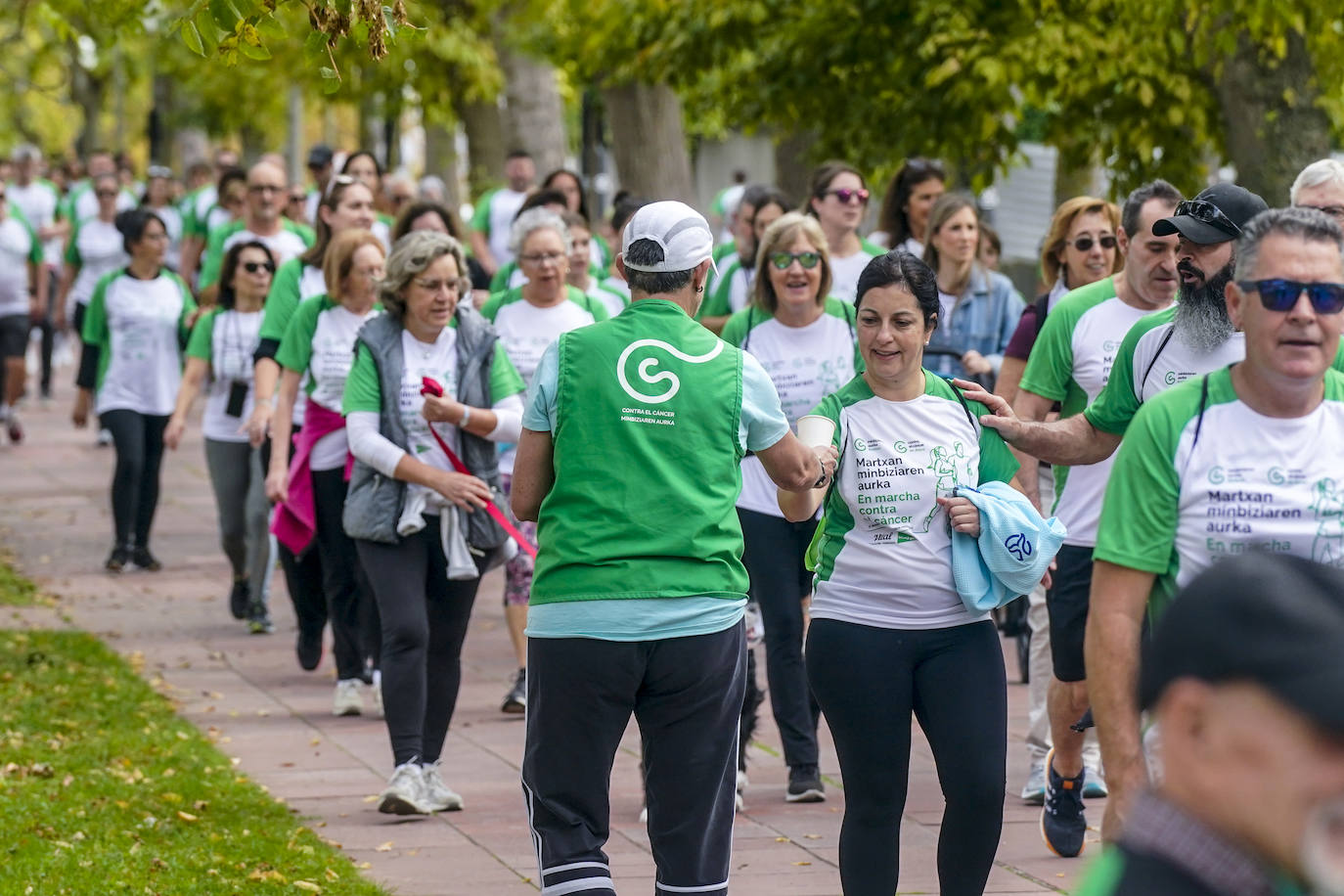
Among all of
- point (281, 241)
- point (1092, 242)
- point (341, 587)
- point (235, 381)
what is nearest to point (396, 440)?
point (341, 587)

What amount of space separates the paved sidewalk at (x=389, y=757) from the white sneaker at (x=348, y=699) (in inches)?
2.7

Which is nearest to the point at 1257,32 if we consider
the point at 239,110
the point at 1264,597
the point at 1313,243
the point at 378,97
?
the point at 1313,243

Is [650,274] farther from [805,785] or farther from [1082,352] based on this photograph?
[805,785]

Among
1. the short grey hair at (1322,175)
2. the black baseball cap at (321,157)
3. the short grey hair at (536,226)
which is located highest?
the black baseball cap at (321,157)

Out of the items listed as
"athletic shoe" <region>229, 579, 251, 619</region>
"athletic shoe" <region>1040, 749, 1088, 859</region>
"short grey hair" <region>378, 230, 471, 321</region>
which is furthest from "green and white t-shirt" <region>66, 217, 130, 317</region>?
"athletic shoe" <region>1040, 749, 1088, 859</region>

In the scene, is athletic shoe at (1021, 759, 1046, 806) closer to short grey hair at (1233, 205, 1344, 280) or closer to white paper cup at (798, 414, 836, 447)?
white paper cup at (798, 414, 836, 447)

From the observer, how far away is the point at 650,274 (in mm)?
4828

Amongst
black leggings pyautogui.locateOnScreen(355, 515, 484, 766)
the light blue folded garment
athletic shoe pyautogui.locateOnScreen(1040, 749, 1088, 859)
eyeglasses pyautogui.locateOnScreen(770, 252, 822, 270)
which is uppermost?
eyeglasses pyautogui.locateOnScreen(770, 252, 822, 270)

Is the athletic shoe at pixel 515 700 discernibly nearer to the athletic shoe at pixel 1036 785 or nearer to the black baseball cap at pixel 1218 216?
the athletic shoe at pixel 1036 785

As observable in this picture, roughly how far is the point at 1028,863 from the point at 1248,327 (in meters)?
3.08

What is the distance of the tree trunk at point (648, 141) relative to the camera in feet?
57.2

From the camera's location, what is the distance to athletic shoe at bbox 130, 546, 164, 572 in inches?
511

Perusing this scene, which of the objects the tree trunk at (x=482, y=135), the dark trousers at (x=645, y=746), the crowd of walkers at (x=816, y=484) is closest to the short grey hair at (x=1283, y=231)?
the crowd of walkers at (x=816, y=484)

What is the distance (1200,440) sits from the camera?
364 cm
